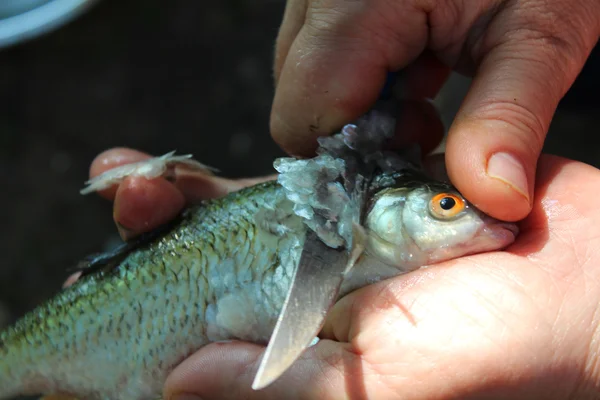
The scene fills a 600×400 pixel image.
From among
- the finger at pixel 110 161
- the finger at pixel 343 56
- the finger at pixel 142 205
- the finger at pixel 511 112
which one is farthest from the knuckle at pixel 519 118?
the finger at pixel 110 161

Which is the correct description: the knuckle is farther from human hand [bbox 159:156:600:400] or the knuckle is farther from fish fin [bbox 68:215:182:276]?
fish fin [bbox 68:215:182:276]

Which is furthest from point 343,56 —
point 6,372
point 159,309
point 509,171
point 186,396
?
point 6,372

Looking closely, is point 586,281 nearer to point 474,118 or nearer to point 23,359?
point 474,118

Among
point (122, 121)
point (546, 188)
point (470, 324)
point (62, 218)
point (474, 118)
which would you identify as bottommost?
point (62, 218)

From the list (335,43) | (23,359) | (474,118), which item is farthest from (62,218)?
(474,118)

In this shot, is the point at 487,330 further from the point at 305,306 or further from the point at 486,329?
the point at 305,306

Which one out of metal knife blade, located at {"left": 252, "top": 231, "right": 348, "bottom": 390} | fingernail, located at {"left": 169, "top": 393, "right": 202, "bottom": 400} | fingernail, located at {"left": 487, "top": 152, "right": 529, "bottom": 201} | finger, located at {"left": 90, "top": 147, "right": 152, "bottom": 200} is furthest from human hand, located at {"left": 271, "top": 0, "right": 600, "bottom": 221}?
fingernail, located at {"left": 169, "top": 393, "right": 202, "bottom": 400}
